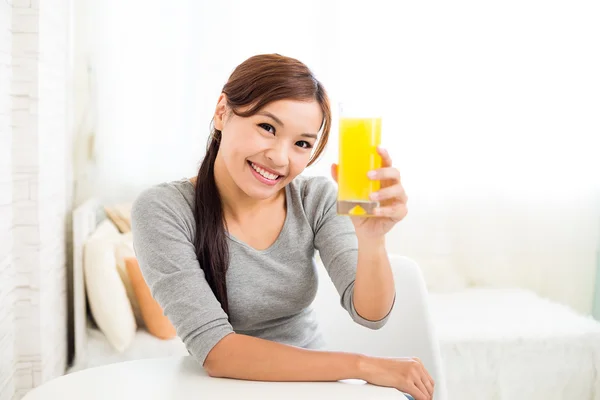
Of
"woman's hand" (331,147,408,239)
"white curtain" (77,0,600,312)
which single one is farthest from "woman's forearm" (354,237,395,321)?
"white curtain" (77,0,600,312)

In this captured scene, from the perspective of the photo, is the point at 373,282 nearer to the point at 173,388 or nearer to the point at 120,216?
the point at 173,388

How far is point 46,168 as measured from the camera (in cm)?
230

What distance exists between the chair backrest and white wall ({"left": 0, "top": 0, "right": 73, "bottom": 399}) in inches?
37.9

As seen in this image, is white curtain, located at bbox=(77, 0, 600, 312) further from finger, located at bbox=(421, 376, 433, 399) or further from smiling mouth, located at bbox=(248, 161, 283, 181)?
finger, located at bbox=(421, 376, 433, 399)

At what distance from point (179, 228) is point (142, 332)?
4.70 feet

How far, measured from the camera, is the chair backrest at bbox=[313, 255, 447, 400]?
5.38 feet

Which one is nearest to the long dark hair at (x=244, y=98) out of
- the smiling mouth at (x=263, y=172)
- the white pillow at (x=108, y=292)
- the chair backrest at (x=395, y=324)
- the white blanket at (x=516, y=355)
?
the smiling mouth at (x=263, y=172)

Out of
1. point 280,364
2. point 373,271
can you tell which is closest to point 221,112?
point 373,271

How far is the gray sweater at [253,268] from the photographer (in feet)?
4.17

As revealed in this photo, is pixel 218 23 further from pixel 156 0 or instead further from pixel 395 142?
pixel 395 142

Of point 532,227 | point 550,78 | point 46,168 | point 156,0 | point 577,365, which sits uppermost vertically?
point 156,0

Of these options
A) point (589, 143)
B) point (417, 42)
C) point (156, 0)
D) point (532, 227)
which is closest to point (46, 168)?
point (156, 0)

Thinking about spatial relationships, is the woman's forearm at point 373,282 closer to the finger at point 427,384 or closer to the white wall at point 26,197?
the finger at point 427,384

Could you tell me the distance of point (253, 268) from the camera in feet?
4.81
